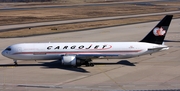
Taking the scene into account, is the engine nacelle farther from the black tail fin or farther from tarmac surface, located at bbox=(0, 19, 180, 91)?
the black tail fin

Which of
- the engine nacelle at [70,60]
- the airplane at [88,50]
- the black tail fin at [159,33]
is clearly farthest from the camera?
the black tail fin at [159,33]

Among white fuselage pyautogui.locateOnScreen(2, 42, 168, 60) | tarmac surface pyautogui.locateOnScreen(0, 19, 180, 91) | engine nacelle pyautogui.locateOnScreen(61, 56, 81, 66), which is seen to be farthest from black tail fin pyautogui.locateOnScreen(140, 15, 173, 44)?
engine nacelle pyautogui.locateOnScreen(61, 56, 81, 66)

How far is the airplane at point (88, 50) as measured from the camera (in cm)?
5100

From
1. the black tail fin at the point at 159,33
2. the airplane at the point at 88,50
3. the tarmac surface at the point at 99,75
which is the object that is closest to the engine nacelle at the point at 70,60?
the airplane at the point at 88,50

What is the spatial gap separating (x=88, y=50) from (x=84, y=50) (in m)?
0.56

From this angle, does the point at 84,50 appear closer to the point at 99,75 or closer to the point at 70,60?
the point at 70,60

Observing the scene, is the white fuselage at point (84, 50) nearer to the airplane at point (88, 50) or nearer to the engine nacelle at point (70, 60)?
the airplane at point (88, 50)

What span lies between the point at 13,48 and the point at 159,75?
21.2m

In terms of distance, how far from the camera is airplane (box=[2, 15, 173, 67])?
167 feet

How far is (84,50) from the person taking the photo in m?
51.6

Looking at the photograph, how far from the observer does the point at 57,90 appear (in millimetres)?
38531

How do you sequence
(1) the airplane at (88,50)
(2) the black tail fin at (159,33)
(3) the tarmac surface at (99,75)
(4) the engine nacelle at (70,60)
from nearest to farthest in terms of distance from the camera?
(3) the tarmac surface at (99,75) < (4) the engine nacelle at (70,60) < (1) the airplane at (88,50) < (2) the black tail fin at (159,33)

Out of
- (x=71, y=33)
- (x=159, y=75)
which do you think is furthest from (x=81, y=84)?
(x=71, y=33)

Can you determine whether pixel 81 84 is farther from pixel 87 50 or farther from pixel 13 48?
pixel 13 48
